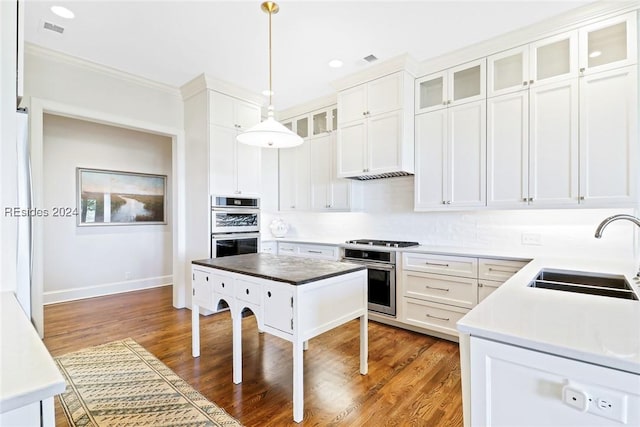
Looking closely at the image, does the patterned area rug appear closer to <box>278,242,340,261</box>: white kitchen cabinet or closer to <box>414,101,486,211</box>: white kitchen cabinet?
<box>278,242,340,261</box>: white kitchen cabinet

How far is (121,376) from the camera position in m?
2.39

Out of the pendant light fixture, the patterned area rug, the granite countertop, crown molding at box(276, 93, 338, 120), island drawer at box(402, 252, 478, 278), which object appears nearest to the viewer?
the patterned area rug

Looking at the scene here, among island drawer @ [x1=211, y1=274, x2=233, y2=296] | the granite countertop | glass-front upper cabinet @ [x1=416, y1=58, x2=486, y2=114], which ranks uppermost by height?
glass-front upper cabinet @ [x1=416, y1=58, x2=486, y2=114]

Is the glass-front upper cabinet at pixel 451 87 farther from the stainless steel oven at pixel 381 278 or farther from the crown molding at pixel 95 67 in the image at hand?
the crown molding at pixel 95 67

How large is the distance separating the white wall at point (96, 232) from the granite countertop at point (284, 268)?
303 cm

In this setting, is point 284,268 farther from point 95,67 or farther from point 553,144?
point 95,67

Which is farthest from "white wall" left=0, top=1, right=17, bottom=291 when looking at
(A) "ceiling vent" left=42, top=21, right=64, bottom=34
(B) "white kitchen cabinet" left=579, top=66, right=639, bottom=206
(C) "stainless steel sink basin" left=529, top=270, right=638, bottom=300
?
(B) "white kitchen cabinet" left=579, top=66, right=639, bottom=206

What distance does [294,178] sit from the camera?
15.7ft

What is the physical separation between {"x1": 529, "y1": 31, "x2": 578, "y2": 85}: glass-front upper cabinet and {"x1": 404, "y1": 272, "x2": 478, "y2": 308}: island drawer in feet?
6.03

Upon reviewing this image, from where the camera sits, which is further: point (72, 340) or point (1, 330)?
point (72, 340)

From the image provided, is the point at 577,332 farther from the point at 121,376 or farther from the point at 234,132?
the point at 234,132

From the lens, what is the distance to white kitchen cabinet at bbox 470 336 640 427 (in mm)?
812

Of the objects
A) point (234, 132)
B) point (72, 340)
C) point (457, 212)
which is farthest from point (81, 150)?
point (457, 212)

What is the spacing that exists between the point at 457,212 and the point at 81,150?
514 centimetres
